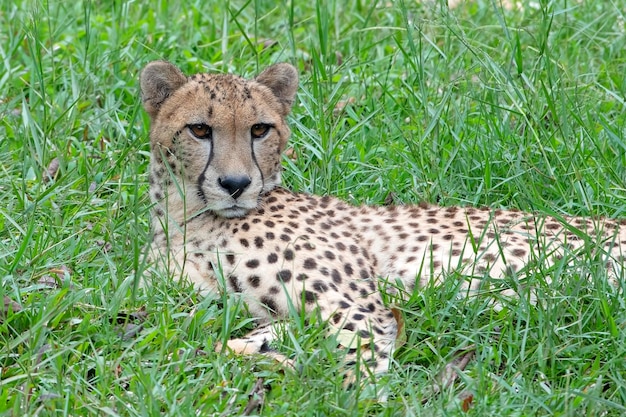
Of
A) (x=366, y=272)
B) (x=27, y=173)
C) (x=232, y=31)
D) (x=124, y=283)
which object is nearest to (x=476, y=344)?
(x=366, y=272)

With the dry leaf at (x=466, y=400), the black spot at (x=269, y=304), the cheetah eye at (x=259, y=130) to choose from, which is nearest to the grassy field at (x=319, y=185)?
the dry leaf at (x=466, y=400)

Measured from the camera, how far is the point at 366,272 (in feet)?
16.6

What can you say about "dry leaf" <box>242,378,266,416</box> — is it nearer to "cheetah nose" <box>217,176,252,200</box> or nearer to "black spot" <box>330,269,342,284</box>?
"black spot" <box>330,269,342,284</box>

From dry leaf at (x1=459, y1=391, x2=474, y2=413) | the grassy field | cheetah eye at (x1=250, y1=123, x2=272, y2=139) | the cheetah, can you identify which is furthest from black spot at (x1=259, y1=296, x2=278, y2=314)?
dry leaf at (x1=459, y1=391, x2=474, y2=413)

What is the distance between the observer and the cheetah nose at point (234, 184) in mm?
4840

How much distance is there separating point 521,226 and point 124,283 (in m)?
1.85

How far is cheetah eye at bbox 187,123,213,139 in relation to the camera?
5008 mm

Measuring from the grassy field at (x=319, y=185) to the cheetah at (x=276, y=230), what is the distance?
130 mm

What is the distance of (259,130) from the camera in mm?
5121

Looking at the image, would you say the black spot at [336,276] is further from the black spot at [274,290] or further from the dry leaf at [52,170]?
the dry leaf at [52,170]

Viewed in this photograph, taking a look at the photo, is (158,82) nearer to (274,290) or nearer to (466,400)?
(274,290)

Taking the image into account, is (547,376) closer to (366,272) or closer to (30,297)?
(366,272)

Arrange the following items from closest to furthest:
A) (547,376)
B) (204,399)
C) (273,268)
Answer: (204,399)
(547,376)
(273,268)

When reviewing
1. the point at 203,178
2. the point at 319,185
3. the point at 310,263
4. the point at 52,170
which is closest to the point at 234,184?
the point at 203,178
